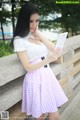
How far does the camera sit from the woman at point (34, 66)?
318 cm

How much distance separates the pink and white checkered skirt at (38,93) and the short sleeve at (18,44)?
0.74ft

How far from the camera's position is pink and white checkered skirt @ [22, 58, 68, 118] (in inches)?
129

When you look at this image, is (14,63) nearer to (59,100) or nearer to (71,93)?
(59,100)

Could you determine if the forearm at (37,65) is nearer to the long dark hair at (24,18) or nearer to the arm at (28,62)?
the arm at (28,62)

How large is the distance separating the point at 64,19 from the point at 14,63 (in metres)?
11.6

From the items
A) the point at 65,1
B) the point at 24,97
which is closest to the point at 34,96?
the point at 24,97

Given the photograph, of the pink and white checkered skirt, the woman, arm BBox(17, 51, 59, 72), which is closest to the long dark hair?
the woman

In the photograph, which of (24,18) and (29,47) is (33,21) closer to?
(24,18)

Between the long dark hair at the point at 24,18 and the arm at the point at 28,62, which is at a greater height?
the long dark hair at the point at 24,18

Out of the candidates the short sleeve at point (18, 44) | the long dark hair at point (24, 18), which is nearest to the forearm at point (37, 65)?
the short sleeve at point (18, 44)

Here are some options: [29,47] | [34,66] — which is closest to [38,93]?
[34,66]

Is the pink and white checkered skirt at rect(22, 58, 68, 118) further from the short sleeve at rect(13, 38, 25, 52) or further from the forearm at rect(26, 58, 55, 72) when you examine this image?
the short sleeve at rect(13, 38, 25, 52)

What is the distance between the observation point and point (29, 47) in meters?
3.20

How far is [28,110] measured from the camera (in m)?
3.36
